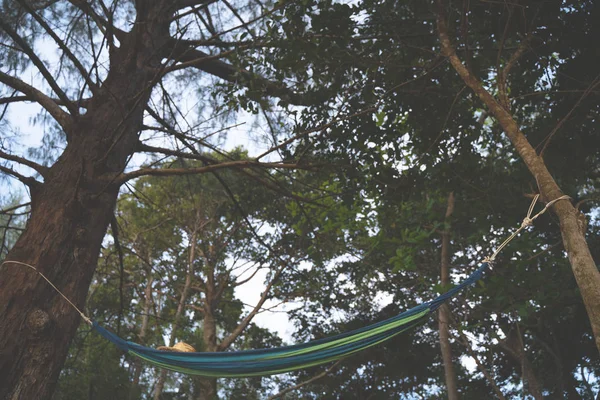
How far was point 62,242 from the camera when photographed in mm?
1792

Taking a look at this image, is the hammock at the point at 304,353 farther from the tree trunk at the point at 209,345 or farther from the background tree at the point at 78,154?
the tree trunk at the point at 209,345

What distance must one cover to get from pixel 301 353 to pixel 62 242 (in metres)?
0.95

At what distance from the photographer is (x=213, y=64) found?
297 cm

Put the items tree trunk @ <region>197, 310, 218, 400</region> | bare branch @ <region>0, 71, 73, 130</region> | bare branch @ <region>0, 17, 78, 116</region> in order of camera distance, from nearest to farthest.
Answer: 1. bare branch @ <region>0, 17, 78, 116</region>
2. bare branch @ <region>0, 71, 73, 130</region>
3. tree trunk @ <region>197, 310, 218, 400</region>

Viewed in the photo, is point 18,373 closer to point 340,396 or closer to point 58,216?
point 58,216

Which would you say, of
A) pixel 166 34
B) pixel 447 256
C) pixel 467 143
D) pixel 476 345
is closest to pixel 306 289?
pixel 476 345

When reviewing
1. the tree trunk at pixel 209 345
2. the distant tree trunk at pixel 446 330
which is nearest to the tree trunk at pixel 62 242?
the distant tree trunk at pixel 446 330

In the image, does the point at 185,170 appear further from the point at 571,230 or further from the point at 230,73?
the point at 571,230

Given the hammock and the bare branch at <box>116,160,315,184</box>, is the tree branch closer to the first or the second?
the bare branch at <box>116,160,315,184</box>

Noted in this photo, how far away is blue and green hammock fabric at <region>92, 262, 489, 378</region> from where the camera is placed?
5.10ft

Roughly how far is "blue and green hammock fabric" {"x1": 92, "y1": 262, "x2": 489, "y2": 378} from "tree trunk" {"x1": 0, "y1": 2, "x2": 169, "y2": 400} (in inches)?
13.1

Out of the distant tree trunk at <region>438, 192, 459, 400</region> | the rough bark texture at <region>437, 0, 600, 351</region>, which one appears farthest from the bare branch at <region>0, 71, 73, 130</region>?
the distant tree trunk at <region>438, 192, 459, 400</region>

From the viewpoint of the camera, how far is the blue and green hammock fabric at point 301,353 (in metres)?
1.56

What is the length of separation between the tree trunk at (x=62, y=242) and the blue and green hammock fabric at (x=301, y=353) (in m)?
0.33
